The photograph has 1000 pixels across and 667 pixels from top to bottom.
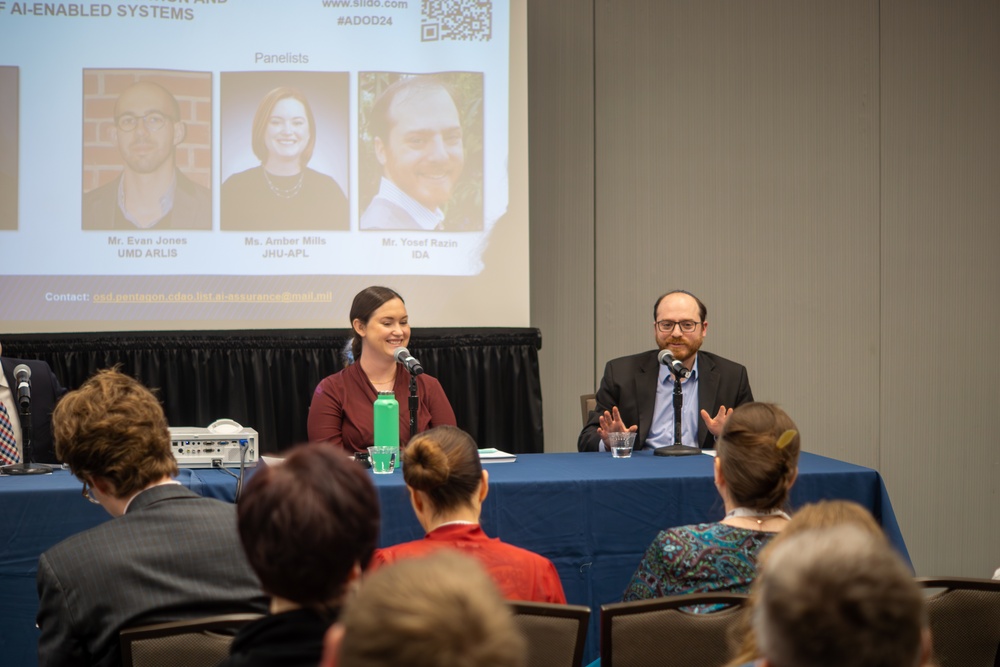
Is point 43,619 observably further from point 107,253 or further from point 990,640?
point 107,253

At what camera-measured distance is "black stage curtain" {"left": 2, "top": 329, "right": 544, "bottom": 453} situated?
429 centimetres

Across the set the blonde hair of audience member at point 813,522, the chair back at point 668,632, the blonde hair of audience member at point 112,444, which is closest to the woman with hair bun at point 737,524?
the chair back at point 668,632

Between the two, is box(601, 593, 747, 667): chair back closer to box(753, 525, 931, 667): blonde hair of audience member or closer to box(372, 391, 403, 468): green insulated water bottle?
box(753, 525, 931, 667): blonde hair of audience member

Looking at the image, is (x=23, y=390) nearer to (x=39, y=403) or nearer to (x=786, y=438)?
(x=39, y=403)

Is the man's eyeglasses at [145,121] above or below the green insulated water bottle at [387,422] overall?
above

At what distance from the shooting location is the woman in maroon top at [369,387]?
3.46m

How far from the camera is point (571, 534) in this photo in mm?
2814

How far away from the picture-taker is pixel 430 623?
0.74 meters

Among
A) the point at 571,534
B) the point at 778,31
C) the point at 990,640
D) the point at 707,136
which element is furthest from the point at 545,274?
the point at 990,640

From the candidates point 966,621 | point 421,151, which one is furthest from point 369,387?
point 966,621

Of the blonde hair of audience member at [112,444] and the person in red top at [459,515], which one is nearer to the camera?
the blonde hair of audience member at [112,444]

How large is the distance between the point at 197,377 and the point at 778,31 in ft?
10.7

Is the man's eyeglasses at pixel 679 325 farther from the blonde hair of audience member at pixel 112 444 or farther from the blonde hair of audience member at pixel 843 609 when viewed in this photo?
the blonde hair of audience member at pixel 843 609

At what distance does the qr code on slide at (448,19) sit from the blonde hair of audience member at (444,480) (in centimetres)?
281
